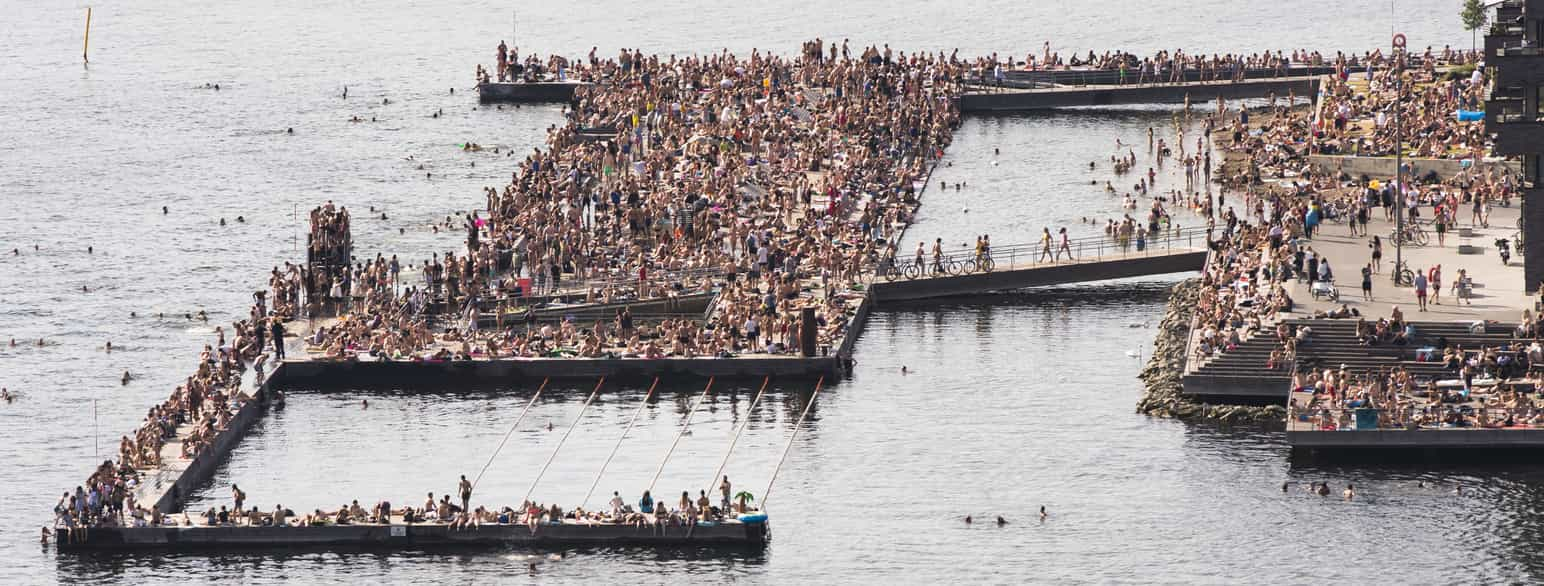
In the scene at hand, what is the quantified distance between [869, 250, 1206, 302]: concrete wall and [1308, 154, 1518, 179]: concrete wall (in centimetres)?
1825

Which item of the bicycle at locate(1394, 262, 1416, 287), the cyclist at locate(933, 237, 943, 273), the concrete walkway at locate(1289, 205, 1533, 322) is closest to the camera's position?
the concrete walkway at locate(1289, 205, 1533, 322)

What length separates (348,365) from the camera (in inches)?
4592

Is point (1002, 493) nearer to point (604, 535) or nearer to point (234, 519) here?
point (604, 535)

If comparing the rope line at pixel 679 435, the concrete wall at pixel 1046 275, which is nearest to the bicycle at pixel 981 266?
the concrete wall at pixel 1046 275

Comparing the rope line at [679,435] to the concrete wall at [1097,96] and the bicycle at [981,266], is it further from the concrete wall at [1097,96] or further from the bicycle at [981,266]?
the concrete wall at [1097,96]

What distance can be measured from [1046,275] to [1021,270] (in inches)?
44.1

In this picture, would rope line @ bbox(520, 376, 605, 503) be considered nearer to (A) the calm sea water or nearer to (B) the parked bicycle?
(A) the calm sea water

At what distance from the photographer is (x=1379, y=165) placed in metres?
151

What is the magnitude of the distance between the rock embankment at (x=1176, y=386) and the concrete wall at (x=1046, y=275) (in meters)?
4.92

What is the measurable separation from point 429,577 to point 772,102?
84.3m

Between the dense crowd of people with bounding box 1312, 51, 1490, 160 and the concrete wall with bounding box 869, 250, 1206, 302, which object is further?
the dense crowd of people with bounding box 1312, 51, 1490, 160

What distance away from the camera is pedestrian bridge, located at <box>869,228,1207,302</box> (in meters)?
131

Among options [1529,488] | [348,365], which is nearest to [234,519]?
[348,365]

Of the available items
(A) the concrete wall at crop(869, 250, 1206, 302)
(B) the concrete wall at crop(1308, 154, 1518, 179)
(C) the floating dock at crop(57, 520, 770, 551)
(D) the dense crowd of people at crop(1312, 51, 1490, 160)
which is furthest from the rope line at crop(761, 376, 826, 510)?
(B) the concrete wall at crop(1308, 154, 1518, 179)
